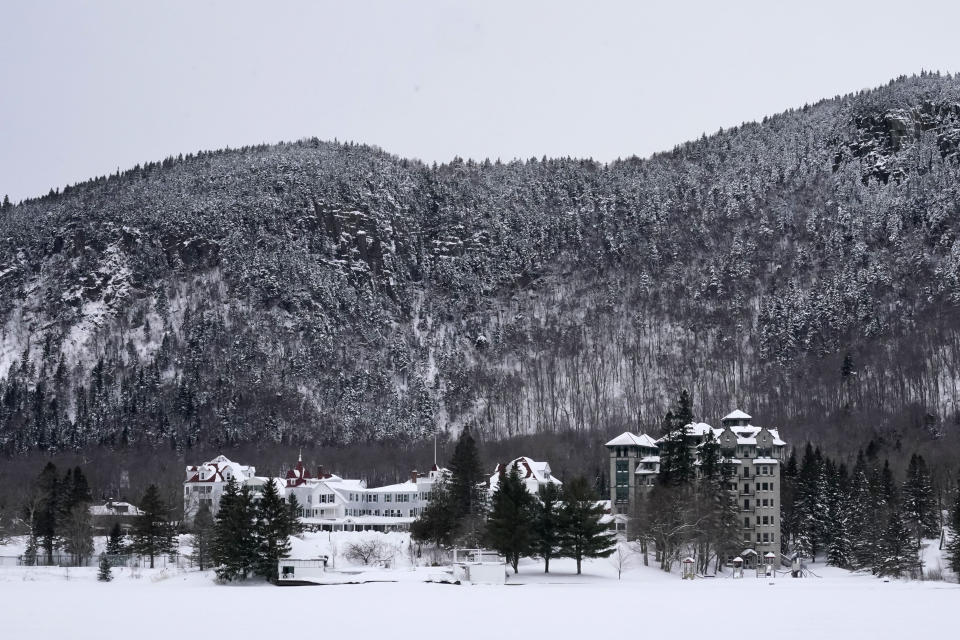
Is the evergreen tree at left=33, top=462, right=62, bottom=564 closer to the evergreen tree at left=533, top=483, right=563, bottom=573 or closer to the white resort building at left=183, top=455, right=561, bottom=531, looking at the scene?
the white resort building at left=183, top=455, right=561, bottom=531

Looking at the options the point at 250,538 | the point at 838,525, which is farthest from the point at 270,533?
the point at 838,525

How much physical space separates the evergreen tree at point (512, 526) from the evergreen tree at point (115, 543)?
3208 cm

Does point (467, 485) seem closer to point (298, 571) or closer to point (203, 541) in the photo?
point (203, 541)

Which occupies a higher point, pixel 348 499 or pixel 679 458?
pixel 679 458

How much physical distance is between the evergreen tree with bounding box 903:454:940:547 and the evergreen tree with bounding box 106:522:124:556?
66.4m

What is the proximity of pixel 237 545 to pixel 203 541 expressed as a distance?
10820 mm

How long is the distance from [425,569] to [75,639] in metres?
42.0

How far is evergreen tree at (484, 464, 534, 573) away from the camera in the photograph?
298ft

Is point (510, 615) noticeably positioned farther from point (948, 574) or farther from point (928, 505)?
point (928, 505)

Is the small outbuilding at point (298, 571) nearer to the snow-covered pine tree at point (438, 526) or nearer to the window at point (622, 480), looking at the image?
the snow-covered pine tree at point (438, 526)

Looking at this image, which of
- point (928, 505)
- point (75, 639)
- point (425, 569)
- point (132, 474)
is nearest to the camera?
point (75, 639)

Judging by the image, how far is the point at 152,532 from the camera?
3959 inches

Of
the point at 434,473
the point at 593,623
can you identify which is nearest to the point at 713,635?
the point at 593,623

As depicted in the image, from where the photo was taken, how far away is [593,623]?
2378 inches
